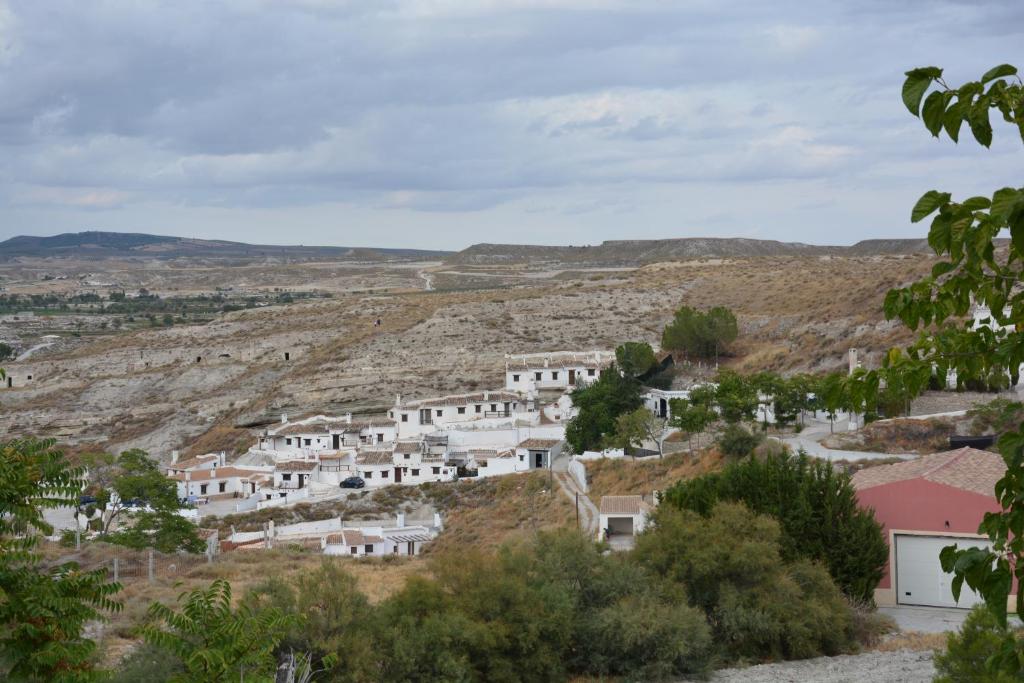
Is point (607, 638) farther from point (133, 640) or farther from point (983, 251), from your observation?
point (983, 251)

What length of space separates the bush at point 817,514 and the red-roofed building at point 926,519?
1.95ft

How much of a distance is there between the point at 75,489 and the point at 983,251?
7294 millimetres

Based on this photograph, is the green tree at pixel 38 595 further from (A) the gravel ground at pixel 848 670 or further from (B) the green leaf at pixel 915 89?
(A) the gravel ground at pixel 848 670

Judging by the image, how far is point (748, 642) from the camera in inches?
746

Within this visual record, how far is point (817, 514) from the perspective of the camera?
847 inches

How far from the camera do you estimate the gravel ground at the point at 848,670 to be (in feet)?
54.4

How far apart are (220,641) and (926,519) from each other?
1674cm

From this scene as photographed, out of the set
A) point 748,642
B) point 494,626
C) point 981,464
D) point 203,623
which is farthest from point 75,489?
point 981,464

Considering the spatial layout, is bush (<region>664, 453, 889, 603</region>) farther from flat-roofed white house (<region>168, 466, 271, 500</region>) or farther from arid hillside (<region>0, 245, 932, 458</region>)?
arid hillside (<region>0, 245, 932, 458</region>)

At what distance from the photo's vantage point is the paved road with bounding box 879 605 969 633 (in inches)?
784

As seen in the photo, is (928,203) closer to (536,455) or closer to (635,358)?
(536,455)

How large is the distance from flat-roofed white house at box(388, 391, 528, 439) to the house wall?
1253 inches

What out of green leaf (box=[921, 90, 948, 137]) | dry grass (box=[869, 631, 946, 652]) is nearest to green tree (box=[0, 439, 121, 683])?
green leaf (box=[921, 90, 948, 137])

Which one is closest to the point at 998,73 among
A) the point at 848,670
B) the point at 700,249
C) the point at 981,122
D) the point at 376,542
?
the point at 981,122
